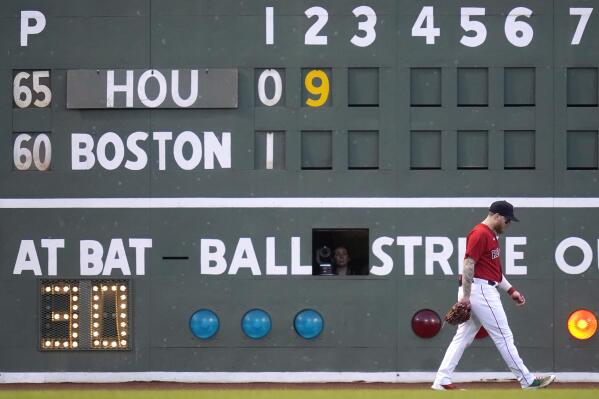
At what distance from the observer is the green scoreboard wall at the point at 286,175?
1241 cm

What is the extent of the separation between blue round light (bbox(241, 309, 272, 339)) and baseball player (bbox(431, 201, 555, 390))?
1.71 m

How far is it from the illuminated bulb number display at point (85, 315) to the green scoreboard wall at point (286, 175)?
0.02 meters

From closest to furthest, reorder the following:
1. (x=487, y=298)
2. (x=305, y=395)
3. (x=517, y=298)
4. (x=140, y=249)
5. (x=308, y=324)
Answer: (x=305, y=395)
(x=487, y=298)
(x=517, y=298)
(x=308, y=324)
(x=140, y=249)

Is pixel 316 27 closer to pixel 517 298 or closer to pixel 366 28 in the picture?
pixel 366 28

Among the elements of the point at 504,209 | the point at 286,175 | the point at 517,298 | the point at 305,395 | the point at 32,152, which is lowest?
the point at 305,395

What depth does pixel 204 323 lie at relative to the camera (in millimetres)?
12453

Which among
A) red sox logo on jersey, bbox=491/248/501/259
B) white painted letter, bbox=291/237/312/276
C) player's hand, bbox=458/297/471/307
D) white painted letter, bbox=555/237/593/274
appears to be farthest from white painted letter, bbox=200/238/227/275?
white painted letter, bbox=555/237/593/274

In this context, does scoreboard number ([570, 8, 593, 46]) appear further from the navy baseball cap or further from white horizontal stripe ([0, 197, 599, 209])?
the navy baseball cap

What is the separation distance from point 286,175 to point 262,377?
174 cm

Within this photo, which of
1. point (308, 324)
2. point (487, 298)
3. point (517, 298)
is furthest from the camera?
point (308, 324)

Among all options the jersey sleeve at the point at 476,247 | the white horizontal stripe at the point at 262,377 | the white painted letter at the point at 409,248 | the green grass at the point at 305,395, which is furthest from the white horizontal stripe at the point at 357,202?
the green grass at the point at 305,395

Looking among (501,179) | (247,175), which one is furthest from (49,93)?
(501,179)

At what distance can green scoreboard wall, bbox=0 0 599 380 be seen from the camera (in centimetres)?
1241

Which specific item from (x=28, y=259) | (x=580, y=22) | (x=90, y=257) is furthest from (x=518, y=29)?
(x=28, y=259)
